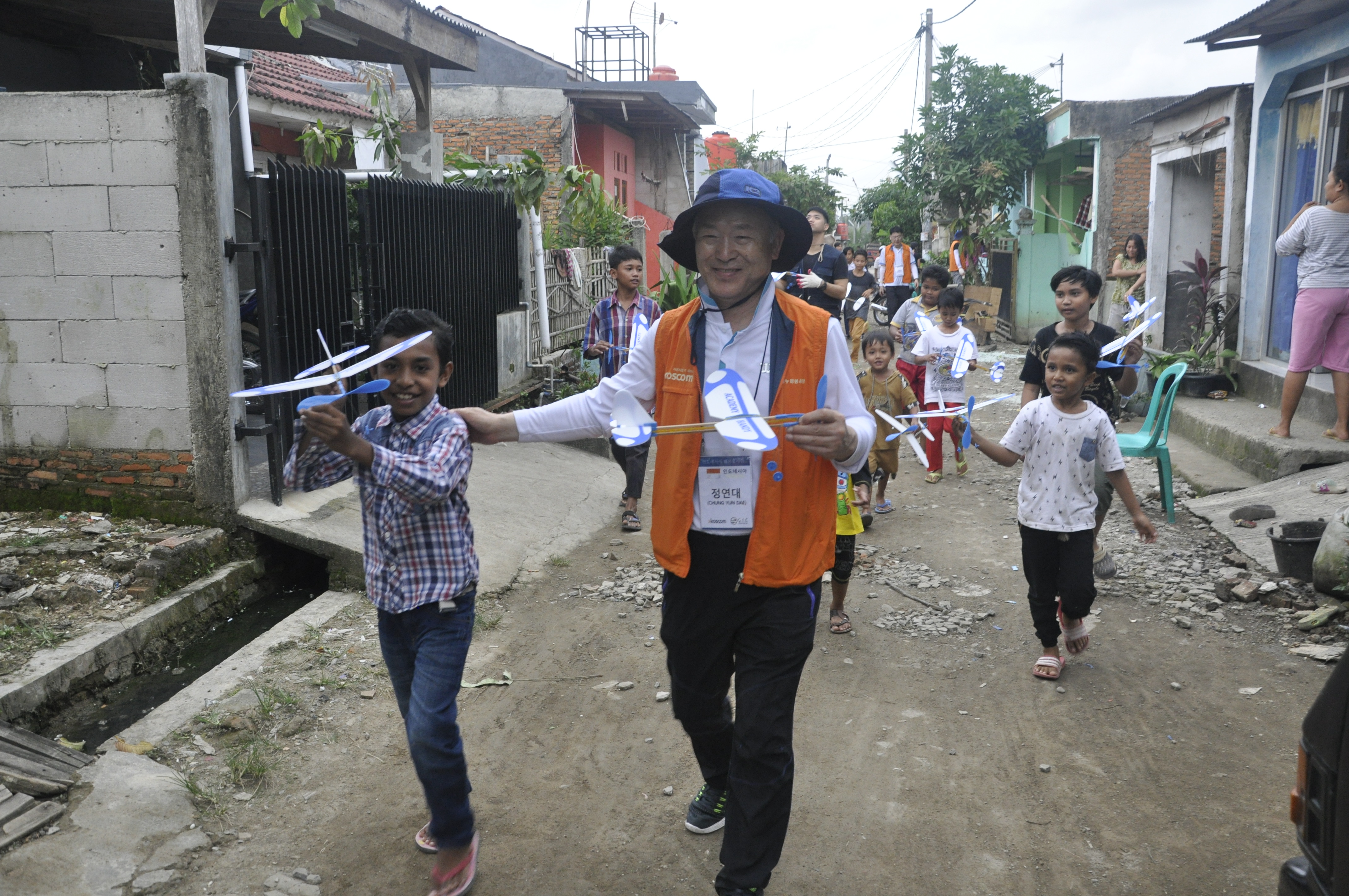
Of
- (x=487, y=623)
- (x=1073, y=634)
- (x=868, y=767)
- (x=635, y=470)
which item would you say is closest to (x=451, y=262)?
(x=635, y=470)

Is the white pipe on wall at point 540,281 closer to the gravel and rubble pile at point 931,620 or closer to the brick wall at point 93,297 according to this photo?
the brick wall at point 93,297

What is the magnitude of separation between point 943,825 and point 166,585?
391 cm

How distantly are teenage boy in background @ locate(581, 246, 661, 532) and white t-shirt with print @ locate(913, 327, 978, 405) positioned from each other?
2100 millimetres

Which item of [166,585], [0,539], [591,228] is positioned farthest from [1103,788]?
[591,228]

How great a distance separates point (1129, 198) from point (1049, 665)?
46.4 feet

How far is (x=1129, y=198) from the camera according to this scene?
658 inches

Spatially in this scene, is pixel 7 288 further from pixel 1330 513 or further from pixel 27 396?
pixel 1330 513

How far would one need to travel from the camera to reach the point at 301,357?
6387 mm

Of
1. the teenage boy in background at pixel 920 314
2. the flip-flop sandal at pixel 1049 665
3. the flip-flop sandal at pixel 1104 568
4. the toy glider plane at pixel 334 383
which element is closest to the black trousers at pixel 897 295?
the teenage boy in background at pixel 920 314

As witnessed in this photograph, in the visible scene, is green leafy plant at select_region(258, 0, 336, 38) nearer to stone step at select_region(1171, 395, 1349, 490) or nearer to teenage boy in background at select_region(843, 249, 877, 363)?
teenage boy in background at select_region(843, 249, 877, 363)

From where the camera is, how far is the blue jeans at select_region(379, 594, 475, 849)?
9.55 feet

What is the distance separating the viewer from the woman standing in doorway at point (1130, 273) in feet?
42.6

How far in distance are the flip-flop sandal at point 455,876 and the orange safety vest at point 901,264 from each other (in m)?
13.2

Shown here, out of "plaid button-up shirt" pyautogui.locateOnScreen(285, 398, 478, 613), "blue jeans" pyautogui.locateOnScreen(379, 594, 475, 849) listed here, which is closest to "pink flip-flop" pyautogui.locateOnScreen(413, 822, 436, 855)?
"blue jeans" pyautogui.locateOnScreen(379, 594, 475, 849)
